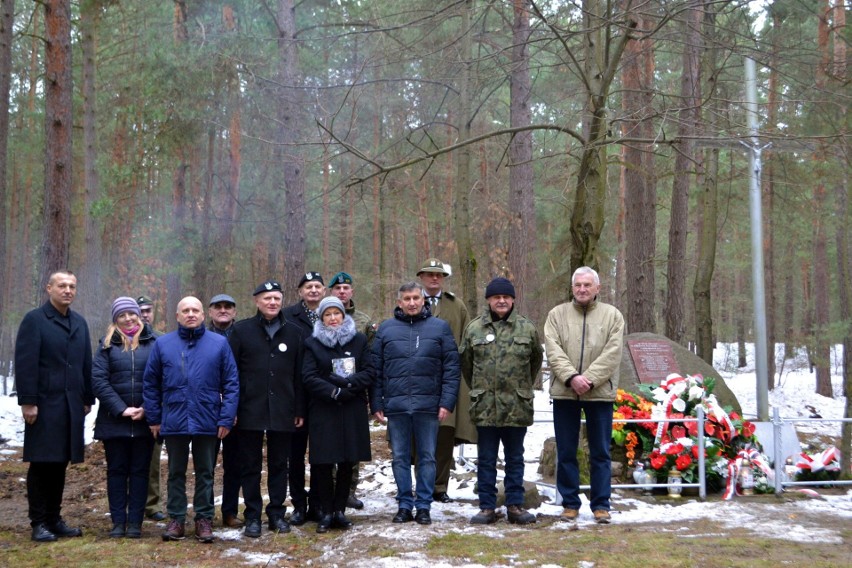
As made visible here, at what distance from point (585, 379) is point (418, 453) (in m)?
1.38

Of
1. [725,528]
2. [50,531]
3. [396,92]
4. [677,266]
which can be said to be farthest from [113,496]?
[396,92]

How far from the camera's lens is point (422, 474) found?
612cm

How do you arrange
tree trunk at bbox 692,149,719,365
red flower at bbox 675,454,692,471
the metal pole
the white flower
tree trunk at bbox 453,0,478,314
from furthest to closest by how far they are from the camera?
tree trunk at bbox 692,149,719,365 → tree trunk at bbox 453,0,478,314 → the metal pole → the white flower → red flower at bbox 675,454,692,471

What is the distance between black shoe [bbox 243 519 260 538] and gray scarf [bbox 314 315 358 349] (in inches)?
53.7

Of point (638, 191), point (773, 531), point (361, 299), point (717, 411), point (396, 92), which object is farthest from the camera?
point (361, 299)

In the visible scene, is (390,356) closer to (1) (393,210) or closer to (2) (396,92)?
(2) (396,92)

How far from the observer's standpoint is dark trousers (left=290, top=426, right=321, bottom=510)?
246 inches

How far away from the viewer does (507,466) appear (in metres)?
6.24

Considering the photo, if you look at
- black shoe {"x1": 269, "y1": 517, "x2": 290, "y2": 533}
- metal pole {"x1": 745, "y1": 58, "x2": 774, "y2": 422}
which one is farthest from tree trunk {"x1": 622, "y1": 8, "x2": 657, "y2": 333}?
black shoe {"x1": 269, "y1": 517, "x2": 290, "y2": 533}

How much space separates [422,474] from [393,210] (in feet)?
70.0

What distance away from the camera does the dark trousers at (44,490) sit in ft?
19.1

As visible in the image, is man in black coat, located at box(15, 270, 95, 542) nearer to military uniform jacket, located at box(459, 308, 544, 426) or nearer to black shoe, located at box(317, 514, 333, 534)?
black shoe, located at box(317, 514, 333, 534)

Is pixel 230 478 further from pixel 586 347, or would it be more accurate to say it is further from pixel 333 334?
pixel 586 347

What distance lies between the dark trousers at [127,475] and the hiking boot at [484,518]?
8.03 feet
